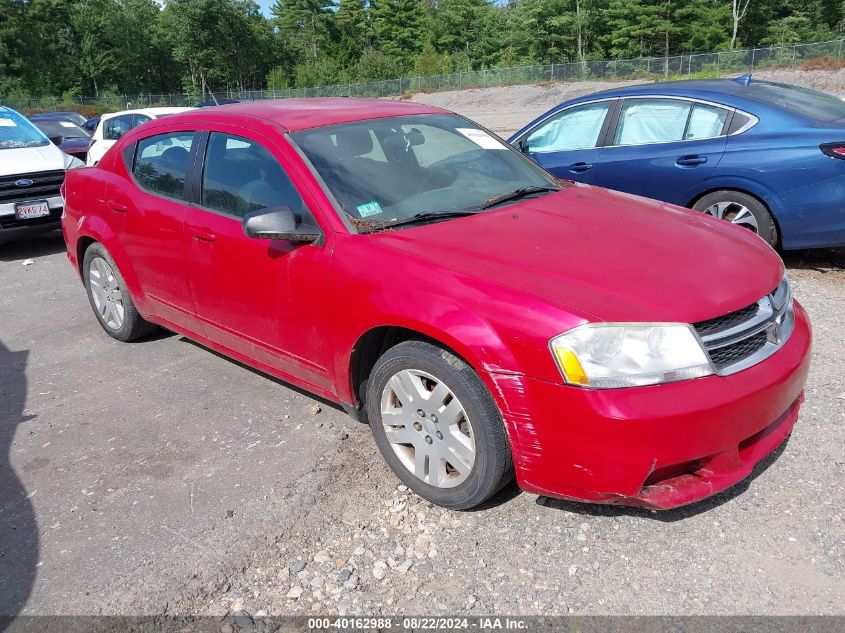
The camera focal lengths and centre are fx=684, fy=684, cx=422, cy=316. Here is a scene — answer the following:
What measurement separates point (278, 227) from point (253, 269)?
0.50m

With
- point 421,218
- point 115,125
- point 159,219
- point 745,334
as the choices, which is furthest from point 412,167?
point 115,125

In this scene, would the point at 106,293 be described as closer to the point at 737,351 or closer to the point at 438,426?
the point at 438,426

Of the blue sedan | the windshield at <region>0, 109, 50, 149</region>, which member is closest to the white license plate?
the windshield at <region>0, 109, 50, 149</region>

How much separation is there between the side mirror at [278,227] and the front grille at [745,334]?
1.77 meters

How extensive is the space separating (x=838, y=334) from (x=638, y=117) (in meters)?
2.73

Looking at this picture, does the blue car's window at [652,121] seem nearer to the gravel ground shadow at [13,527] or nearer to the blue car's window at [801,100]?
the blue car's window at [801,100]

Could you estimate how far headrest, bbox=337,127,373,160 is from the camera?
3562 millimetres

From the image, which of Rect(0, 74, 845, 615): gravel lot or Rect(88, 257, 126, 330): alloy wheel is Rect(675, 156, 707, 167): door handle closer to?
Rect(0, 74, 845, 615): gravel lot

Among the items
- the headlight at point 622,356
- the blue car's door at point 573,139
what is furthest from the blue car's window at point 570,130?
the headlight at point 622,356

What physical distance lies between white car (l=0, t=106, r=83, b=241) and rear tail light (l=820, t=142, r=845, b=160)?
769cm

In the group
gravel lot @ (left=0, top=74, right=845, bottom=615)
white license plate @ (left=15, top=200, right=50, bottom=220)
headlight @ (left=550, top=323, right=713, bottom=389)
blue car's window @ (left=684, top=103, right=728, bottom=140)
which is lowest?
gravel lot @ (left=0, top=74, right=845, bottom=615)

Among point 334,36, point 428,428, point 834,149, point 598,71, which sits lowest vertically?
point 428,428

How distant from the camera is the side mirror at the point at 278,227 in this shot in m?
3.17

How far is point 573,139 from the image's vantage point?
674 centimetres
